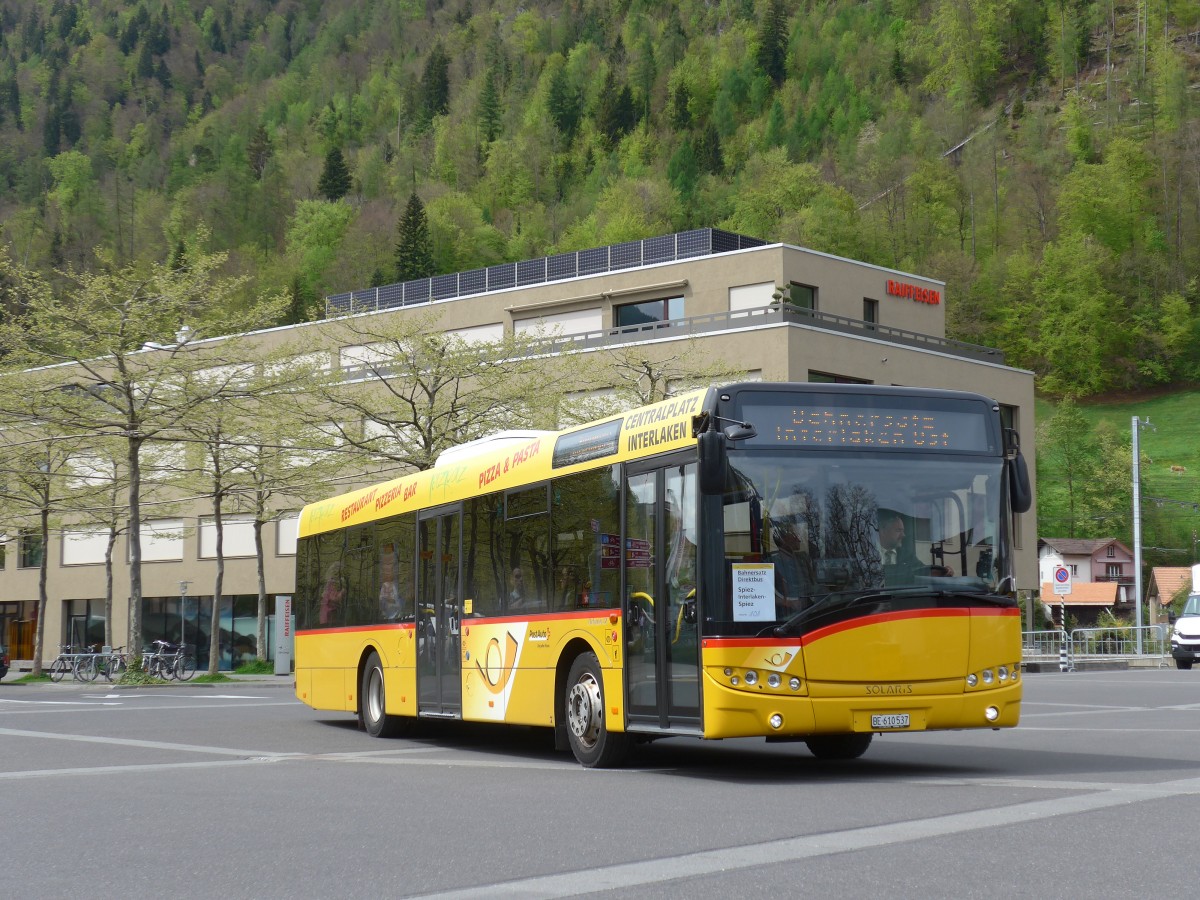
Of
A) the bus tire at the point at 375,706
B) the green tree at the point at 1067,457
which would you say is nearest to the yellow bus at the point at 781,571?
the bus tire at the point at 375,706

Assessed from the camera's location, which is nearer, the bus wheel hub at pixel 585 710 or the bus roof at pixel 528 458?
the bus roof at pixel 528 458

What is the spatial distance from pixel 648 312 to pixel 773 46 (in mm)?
120489

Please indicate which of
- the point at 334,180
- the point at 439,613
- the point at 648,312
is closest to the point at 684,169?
the point at 334,180

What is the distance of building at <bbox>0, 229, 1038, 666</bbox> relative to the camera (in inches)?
2089

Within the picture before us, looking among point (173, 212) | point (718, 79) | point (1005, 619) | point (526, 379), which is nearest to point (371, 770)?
point (1005, 619)

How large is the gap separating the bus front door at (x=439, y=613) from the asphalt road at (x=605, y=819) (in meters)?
0.64

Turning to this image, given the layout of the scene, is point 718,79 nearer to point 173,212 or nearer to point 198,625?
point 173,212

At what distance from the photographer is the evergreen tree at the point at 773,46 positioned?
17112cm

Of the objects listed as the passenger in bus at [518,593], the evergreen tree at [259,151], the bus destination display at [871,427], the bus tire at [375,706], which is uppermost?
the evergreen tree at [259,151]

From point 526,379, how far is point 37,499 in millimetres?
16425

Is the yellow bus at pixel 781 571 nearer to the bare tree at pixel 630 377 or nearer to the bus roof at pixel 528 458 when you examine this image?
the bus roof at pixel 528 458

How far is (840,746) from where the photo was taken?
14.5 metres

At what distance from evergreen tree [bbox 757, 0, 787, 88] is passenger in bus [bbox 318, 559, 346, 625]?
15670 cm

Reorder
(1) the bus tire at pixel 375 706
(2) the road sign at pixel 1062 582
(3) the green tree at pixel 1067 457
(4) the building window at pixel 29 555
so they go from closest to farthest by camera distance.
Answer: (1) the bus tire at pixel 375 706 → (2) the road sign at pixel 1062 582 → (4) the building window at pixel 29 555 → (3) the green tree at pixel 1067 457
